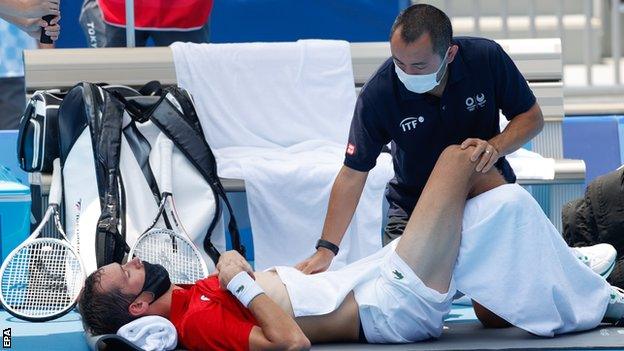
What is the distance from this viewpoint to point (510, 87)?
5375 mm

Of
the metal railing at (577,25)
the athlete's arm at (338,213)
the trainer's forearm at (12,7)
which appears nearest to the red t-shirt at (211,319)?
the athlete's arm at (338,213)

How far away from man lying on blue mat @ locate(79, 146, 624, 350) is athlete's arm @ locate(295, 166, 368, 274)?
21cm

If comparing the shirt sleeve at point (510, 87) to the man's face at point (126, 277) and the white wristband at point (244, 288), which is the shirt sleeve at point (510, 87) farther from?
the man's face at point (126, 277)

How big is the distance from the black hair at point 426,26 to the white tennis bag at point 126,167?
1.37 m

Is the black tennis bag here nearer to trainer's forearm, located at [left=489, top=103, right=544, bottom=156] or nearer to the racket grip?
trainer's forearm, located at [left=489, top=103, right=544, bottom=156]

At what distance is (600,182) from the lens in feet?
20.0

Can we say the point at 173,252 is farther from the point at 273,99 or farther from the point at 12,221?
the point at 273,99

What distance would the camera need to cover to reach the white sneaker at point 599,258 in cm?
557

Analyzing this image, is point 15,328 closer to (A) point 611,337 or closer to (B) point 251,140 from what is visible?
(B) point 251,140

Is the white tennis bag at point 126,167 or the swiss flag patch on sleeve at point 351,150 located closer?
the swiss flag patch on sleeve at point 351,150

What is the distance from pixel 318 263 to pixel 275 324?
638 mm

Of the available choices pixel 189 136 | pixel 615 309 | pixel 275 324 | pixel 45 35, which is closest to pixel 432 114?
pixel 615 309

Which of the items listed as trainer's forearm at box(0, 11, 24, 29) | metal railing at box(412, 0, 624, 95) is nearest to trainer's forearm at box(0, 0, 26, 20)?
trainer's forearm at box(0, 11, 24, 29)

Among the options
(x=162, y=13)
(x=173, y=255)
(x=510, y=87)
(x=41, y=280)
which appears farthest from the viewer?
(x=162, y=13)
